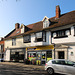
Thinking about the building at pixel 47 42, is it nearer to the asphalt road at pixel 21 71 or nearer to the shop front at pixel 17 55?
the shop front at pixel 17 55

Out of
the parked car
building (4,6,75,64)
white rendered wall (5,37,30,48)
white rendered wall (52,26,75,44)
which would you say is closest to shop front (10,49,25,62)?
building (4,6,75,64)

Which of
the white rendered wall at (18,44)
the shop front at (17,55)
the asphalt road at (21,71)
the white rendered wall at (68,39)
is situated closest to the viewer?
the asphalt road at (21,71)

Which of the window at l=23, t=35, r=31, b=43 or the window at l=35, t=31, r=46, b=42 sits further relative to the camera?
the window at l=23, t=35, r=31, b=43

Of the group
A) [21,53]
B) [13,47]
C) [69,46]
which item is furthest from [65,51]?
[13,47]

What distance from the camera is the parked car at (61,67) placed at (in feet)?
31.4

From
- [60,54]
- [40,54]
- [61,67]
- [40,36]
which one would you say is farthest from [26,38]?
[61,67]

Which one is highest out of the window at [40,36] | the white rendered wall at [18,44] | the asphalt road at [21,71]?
the window at [40,36]

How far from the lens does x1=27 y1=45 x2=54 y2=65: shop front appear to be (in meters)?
18.6

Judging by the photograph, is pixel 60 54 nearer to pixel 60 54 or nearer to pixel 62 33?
pixel 60 54

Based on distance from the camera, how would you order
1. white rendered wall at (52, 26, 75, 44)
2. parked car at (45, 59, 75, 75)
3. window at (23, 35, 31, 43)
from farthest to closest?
window at (23, 35, 31, 43) < white rendered wall at (52, 26, 75, 44) < parked car at (45, 59, 75, 75)

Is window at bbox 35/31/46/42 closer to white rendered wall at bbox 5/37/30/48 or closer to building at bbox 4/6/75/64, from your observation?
building at bbox 4/6/75/64

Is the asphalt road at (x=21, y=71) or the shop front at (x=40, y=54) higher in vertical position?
the shop front at (x=40, y=54)

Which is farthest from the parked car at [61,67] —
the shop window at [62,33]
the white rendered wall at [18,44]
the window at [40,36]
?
the white rendered wall at [18,44]

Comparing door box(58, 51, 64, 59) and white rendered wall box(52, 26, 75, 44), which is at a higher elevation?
white rendered wall box(52, 26, 75, 44)
